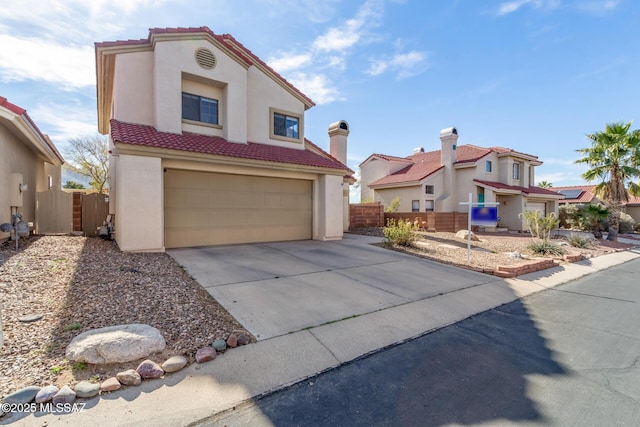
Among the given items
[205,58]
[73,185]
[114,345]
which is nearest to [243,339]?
[114,345]

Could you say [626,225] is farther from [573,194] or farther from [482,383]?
[482,383]

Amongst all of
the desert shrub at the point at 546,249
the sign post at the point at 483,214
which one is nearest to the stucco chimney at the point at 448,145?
the desert shrub at the point at 546,249

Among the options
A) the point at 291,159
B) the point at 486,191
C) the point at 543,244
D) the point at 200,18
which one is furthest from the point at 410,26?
the point at 486,191

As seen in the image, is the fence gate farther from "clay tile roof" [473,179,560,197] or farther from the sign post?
"clay tile roof" [473,179,560,197]

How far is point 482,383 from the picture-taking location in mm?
3213

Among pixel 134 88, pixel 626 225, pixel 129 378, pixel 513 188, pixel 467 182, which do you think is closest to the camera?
pixel 129 378

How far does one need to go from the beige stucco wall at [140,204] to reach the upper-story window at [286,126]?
5580 millimetres

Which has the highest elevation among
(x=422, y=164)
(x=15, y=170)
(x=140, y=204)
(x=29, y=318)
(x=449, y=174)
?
(x=422, y=164)

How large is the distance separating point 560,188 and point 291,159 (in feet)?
132

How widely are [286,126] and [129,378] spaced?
39.0 ft

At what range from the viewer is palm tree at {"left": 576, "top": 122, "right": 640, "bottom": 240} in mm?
17969

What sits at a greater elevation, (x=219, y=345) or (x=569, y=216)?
(x=569, y=216)

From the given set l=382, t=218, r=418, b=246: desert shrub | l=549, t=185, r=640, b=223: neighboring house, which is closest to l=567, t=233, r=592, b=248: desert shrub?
l=382, t=218, r=418, b=246: desert shrub

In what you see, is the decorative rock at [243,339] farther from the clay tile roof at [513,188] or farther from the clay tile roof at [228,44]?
the clay tile roof at [513,188]
